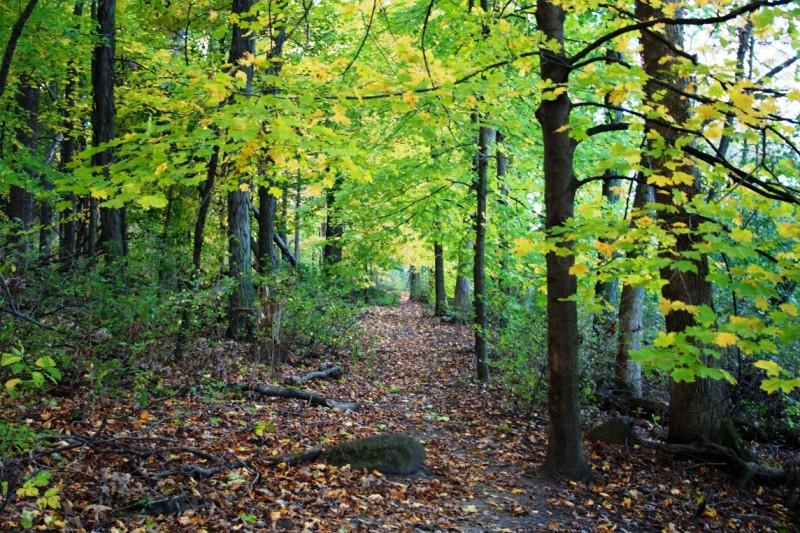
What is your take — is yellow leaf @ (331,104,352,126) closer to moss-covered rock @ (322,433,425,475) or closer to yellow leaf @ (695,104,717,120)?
yellow leaf @ (695,104,717,120)

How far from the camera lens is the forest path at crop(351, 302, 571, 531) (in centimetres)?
505

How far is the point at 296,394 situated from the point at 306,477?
2529mm

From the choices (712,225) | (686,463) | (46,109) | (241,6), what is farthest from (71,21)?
(686,463)

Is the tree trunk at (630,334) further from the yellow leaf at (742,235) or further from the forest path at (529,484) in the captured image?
the yellow leaf at (742,235)

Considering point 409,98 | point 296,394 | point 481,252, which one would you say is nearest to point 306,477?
point 296,394

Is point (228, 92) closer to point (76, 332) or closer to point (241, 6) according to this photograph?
point (76, 332)

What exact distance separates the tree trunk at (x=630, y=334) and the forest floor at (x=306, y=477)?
172 cm

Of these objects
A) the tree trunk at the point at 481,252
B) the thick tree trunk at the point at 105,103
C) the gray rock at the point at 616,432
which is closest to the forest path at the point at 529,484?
the gray rock at the point at 616,432

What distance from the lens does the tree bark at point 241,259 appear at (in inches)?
353

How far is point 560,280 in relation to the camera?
5.58 metres

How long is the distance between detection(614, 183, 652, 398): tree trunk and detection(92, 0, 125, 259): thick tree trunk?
838cm

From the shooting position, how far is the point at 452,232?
1241 centimetres

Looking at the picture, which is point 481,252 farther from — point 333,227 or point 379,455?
point 333,227

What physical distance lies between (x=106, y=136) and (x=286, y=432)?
6576mm
